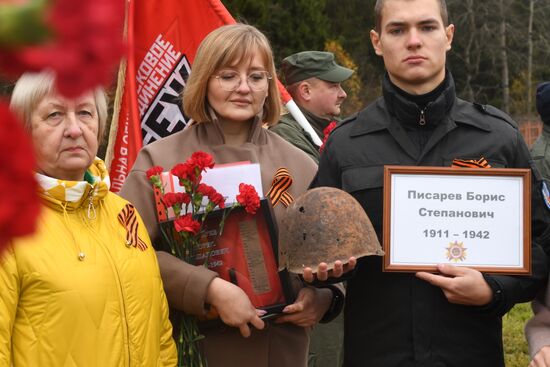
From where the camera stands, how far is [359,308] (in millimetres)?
3396

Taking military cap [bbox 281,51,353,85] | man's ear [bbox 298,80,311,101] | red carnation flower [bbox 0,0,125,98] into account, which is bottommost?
red carnation flower [bbox 0,0,125,98]

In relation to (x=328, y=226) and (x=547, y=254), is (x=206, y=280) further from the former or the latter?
(x=547, y=254)

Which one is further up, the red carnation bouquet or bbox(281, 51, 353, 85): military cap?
bbox(281, 51, 353, 85): military cap

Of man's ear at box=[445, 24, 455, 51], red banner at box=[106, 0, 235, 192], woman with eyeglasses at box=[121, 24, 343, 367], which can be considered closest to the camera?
woman with eyeglasses at box=[121, 24, 343, 367]

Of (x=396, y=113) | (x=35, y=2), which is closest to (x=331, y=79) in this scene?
(x=396, y=113)

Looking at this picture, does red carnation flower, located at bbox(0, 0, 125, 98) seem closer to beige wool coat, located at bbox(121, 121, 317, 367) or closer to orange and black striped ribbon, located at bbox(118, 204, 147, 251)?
orange and black striped ribbon, located at bbox(118, 204, 147, 251)

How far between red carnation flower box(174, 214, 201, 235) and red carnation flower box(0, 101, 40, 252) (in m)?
2.79

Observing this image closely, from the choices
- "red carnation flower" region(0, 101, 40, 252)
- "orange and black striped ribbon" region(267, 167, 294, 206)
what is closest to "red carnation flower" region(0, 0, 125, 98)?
"red carnation flower" region(0, 101, 40, 252)

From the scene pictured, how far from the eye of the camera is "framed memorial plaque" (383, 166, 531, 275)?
10.2 ft

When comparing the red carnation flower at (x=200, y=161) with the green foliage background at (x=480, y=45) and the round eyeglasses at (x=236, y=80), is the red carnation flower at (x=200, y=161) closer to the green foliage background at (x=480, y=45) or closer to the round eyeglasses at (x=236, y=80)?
the round eyeglasses at (x=236, y=80)

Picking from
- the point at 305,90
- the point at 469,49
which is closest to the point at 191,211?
the point at 305,90

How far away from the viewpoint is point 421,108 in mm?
3400

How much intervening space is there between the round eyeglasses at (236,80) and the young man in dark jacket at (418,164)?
17.8 inches

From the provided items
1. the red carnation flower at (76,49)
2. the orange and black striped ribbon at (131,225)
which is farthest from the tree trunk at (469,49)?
the red carnation flower at (76,49)
